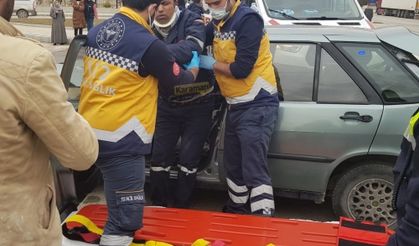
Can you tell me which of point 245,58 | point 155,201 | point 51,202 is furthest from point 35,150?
point 155,201

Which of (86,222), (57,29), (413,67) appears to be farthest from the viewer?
(57,29)

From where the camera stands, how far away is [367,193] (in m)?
3.51

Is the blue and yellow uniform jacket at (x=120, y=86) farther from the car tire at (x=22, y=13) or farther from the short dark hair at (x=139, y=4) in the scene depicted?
the car tire at (x=22, y=13)

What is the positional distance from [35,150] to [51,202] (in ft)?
0.72

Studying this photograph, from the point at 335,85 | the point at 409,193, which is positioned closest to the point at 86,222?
the point at 335,85

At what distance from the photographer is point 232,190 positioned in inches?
141

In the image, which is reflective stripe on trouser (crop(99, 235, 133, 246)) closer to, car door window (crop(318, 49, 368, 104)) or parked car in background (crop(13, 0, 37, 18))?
car door window (crop(318, 49, 368, 104))

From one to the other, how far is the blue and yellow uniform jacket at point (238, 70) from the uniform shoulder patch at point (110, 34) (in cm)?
97

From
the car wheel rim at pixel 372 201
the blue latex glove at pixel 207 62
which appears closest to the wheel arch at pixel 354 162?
the car wheel rim at pixel 372 201

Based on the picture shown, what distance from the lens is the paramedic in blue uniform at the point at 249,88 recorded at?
3.23m

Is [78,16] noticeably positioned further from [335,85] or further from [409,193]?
[409,193]

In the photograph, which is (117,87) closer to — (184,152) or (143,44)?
(143,44)

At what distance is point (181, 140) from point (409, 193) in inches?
92.5

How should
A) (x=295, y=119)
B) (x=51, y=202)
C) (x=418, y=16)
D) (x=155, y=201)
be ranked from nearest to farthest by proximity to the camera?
(x=51, y=202) → (x=295, y=119) → (x=155, y=201) → (x=418, y=16)
